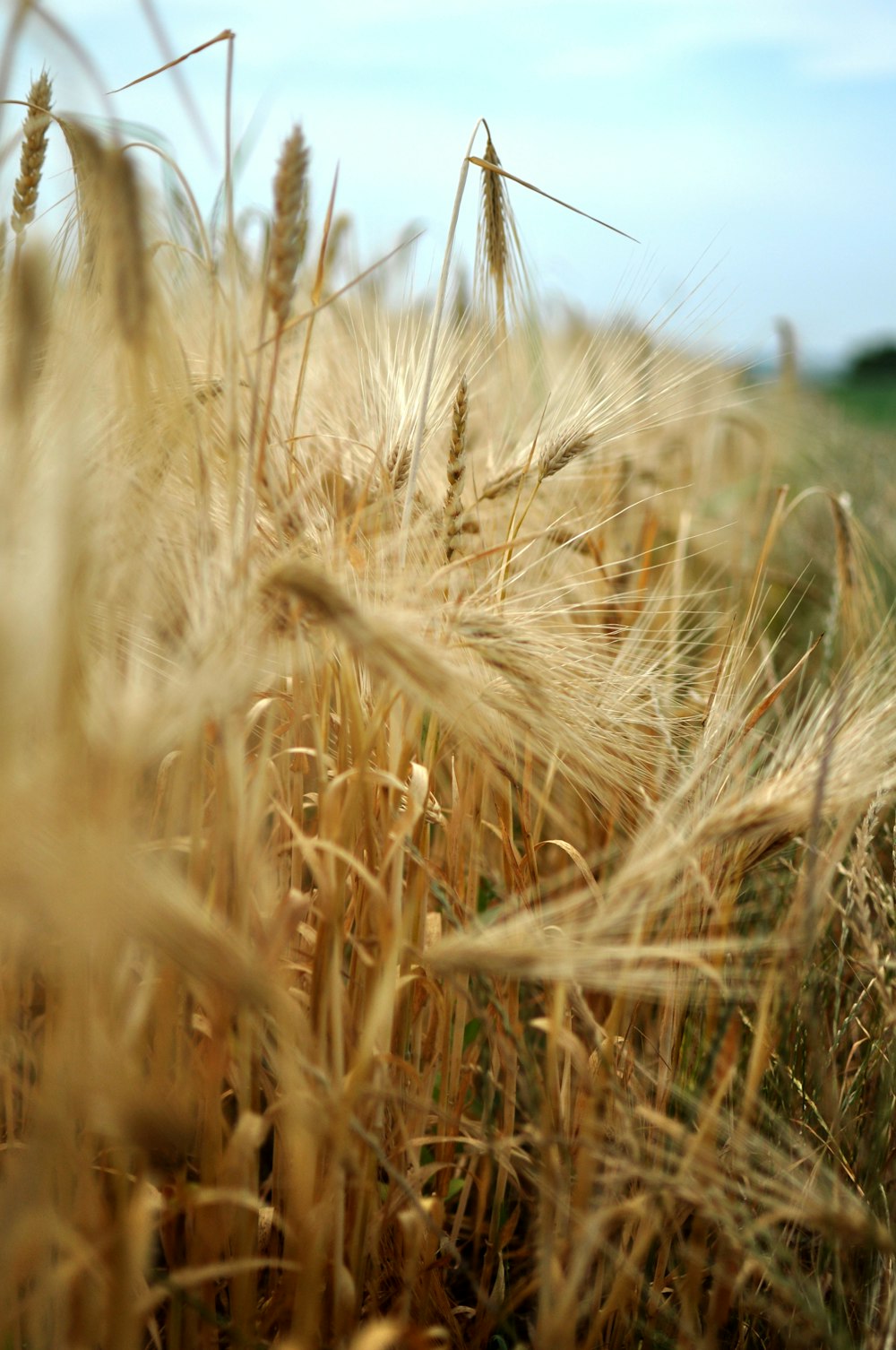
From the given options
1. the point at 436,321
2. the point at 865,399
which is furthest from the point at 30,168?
the point at 865,399

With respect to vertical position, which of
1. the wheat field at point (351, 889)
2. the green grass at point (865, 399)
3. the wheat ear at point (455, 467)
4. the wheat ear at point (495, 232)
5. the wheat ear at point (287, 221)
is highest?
the green grass at point (865, 399)

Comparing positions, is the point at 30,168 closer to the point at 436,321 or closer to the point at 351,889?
the point at 436,321

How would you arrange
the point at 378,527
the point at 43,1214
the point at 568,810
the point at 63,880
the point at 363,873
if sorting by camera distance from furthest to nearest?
the point at 568,810, the point at 378,527, the point at 363,873, the point at 43,1214, the point at 63,880

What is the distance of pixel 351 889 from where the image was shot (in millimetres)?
1005

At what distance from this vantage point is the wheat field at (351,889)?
24.8 inches

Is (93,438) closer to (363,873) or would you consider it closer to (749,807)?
(363,873)

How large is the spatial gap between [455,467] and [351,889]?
0.46 m

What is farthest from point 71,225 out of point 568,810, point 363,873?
point 568,810

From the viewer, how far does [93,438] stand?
0.81 m

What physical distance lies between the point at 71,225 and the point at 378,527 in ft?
1.66

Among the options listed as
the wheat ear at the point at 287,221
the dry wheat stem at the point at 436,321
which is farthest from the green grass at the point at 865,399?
the wheat ear at the point at 287,221

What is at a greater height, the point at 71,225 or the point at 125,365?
the point at 71,225

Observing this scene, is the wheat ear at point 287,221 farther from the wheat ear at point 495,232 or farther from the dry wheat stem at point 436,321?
the wheat ear at point 495,232

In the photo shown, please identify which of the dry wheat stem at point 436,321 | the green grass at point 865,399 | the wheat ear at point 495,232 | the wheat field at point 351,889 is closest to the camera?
the wheat field at point 351,889
